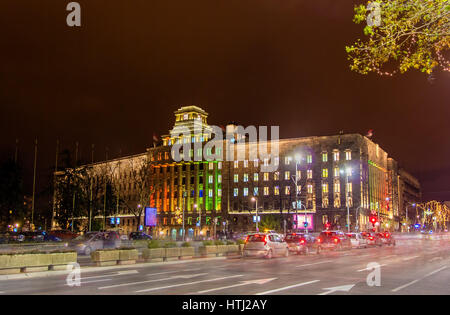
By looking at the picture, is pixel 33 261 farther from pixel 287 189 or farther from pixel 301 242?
pixel 287 189

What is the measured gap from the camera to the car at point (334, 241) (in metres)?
42.6

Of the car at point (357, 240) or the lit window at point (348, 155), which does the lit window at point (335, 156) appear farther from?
the car at point (357, 240)

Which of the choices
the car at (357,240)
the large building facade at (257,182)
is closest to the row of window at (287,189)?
the large building facade at (257,182)

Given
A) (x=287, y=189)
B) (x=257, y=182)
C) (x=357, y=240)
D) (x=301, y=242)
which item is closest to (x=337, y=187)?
(x=287, y=189)

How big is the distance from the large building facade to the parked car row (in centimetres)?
3821

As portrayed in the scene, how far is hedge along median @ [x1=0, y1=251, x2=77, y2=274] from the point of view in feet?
63.4

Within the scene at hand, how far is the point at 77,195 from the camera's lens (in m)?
75.1

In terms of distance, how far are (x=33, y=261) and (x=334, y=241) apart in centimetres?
3023

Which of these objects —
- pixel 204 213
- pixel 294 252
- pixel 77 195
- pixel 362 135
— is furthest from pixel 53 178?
pixel 362 135

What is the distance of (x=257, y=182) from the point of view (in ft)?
366

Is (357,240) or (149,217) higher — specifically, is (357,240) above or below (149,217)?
below

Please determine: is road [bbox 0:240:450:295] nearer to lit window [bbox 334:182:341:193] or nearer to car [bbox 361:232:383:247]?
car [bbox 361:232:383:247]

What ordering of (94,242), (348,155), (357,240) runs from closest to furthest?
(94,242)
(357,240)
(348,155)

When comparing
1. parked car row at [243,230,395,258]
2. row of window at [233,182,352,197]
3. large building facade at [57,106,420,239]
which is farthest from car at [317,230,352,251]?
row of window at [233,182,352,197]
